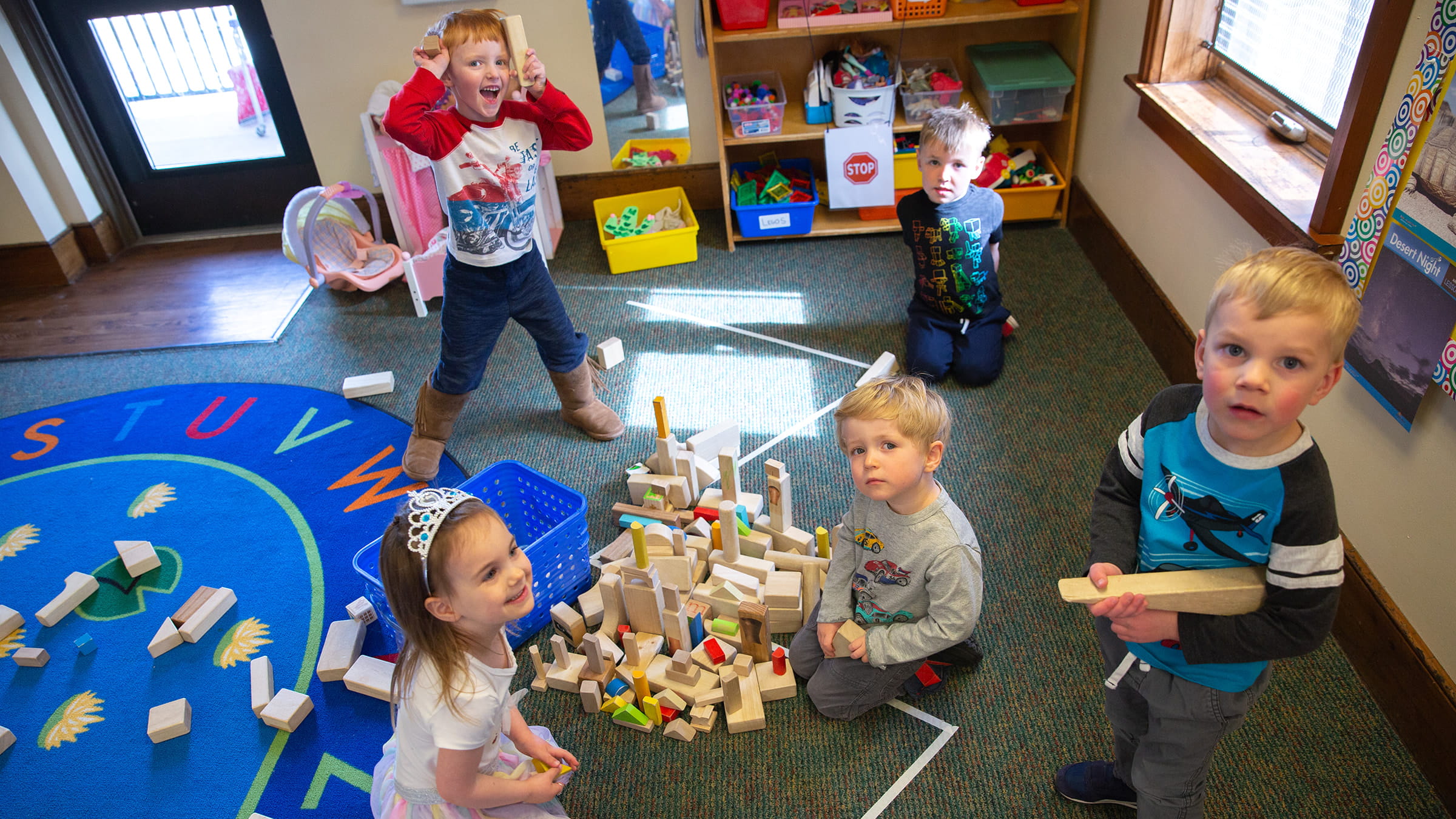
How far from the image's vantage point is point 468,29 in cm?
192

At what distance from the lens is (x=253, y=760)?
1787 mm

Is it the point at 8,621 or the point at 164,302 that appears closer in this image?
the point at 8,621

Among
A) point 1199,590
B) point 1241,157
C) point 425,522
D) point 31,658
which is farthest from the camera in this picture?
point 1241,157

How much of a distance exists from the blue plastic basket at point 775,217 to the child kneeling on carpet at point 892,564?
1.84 meters

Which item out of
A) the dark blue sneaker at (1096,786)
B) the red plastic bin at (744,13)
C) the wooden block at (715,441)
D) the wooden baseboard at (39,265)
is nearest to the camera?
the dark blue sneaker at (1096,786)

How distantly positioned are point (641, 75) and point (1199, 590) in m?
2.88

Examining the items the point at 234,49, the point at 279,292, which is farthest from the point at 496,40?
the point at 234,49

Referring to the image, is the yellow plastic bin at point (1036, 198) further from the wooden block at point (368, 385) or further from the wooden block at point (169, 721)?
the wooden block at point (169, 721)

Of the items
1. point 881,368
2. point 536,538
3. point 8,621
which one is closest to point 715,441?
point 536,538

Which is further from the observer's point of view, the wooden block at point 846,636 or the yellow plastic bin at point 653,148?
the yellow plastic bin at point 653,148

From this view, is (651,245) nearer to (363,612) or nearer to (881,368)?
(881,368)

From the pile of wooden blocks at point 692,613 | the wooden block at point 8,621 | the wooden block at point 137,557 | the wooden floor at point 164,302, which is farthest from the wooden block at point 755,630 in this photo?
the wooden floor at point 164,302

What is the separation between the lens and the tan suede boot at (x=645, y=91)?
3.41 m

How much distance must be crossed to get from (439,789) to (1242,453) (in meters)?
1.17
